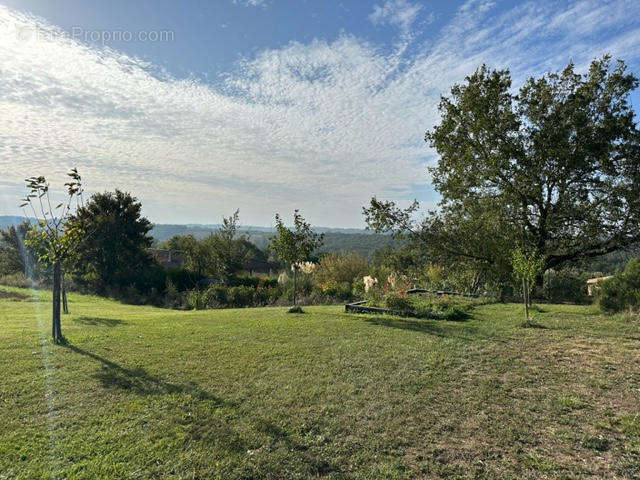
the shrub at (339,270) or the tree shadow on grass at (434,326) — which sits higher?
the shrub at (339,270)

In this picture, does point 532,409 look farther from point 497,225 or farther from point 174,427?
point 497,225

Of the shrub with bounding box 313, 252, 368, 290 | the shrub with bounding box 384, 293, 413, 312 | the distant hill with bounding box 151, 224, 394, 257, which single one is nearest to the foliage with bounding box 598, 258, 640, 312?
the shrub with bounding box 384, 293, 413, 312

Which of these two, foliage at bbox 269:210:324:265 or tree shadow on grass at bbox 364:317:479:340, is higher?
foliage at bbox 269:210:324:265

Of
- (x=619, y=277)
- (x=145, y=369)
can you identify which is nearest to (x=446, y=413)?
(x=145, y=369)

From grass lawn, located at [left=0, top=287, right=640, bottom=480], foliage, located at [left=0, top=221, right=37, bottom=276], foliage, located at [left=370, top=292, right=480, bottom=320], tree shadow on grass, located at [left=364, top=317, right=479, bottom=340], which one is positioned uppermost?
foliage, located at [left=0, top=221, right=37, bottom=276]

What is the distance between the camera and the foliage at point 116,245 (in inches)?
730

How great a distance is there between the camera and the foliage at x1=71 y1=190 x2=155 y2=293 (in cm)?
1853

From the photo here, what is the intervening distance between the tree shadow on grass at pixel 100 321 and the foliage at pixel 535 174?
7.70 m

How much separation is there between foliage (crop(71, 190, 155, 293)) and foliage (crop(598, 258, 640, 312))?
54.8 feet

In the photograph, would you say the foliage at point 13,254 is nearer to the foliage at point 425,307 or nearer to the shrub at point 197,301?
the shrub at point 197,301

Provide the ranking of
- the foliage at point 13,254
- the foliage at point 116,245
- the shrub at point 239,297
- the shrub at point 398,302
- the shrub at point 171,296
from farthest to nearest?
1. the foliage at point 13,254
2. the foliage at point 116,245
3. the shrub at point 171,296
4. the shrub at point 239,297
5. the shrub at point 398,302

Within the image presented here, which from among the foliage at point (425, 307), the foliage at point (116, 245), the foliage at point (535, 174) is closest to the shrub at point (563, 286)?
the foliage at point (535, 174)

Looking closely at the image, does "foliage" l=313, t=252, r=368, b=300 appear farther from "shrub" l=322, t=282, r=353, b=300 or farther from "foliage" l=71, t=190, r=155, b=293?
"foliage" l=71, t=190, r=155, b=293

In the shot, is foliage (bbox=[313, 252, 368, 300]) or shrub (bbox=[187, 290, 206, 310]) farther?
foliage (bbox=[313, 252, 368, 300])
